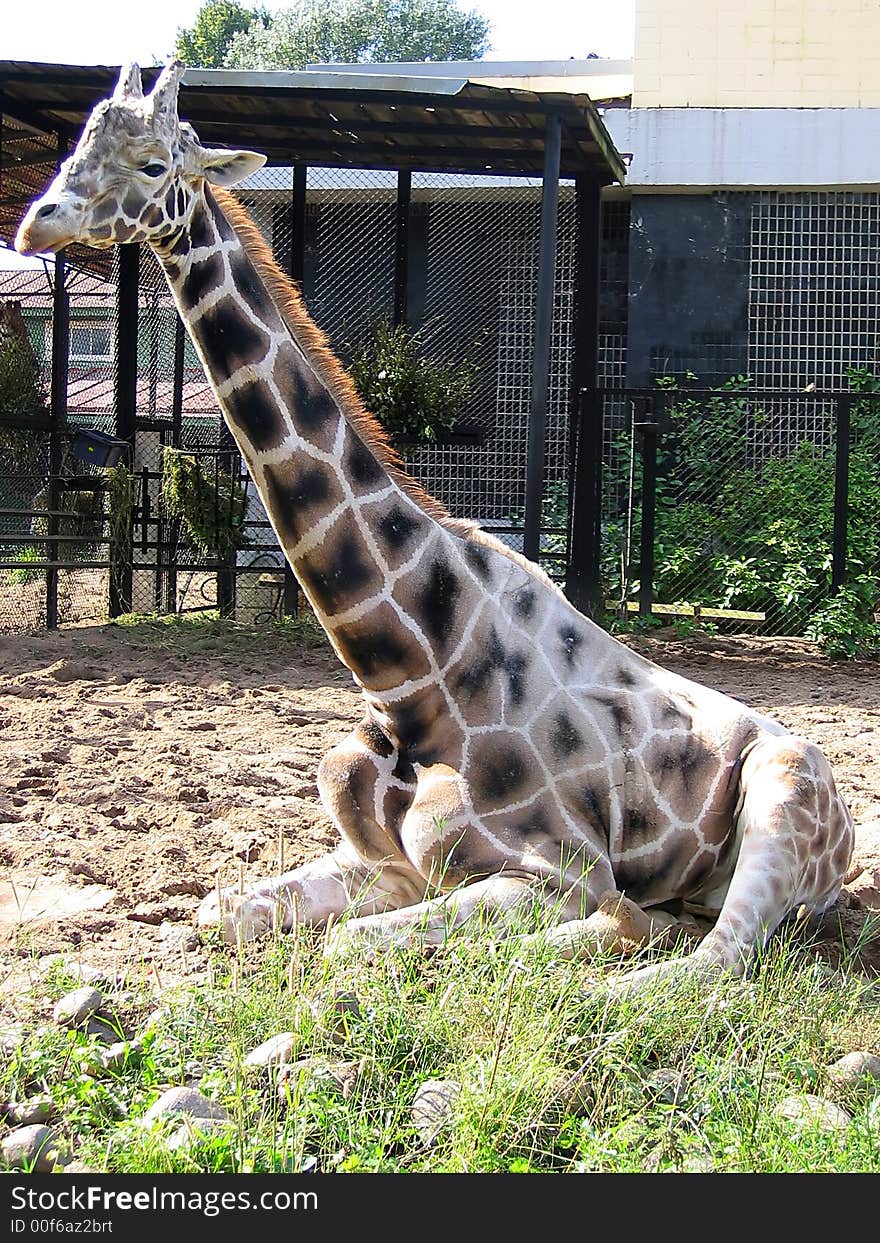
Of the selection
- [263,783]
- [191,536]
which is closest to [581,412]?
[191,536]

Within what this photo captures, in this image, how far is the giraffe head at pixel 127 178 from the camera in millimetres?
3486

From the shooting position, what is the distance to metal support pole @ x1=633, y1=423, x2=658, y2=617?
1133cm

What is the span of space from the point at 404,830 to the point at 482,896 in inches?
14.5

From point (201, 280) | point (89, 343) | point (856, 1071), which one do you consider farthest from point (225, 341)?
point (89, 343)

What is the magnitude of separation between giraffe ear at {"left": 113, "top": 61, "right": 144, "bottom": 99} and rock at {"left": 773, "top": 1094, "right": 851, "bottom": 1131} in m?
3.00

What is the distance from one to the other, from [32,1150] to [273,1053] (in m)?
0.51

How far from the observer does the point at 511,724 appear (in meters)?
3.86

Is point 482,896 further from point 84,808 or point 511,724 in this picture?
point 84,808

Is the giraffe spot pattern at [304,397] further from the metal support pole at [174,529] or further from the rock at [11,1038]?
the metal support pole at [174,529]

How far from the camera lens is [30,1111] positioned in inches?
105

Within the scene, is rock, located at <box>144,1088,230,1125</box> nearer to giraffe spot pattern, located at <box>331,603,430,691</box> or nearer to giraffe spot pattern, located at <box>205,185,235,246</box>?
giraffe spot pattern, located at <box>331,603,430,691</box>

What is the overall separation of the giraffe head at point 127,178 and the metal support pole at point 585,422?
307 inches

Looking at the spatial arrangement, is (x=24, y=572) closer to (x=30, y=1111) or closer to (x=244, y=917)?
(x=244, y=917)

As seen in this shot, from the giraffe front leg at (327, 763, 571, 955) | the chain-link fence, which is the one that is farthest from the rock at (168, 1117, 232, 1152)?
the chain-link fence
